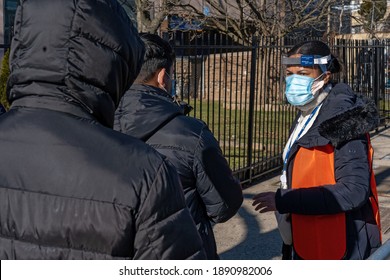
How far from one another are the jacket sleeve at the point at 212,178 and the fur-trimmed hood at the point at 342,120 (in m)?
0.48

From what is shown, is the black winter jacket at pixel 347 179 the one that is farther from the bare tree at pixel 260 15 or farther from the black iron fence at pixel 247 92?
the bare tree at pixel 260 15

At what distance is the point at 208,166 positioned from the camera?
3.19m

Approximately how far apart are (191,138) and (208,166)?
0.15 meters

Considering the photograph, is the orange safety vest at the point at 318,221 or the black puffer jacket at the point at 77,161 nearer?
the black puffer jacket at the point at 77,161

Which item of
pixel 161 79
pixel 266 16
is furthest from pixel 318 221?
pixel 266 16

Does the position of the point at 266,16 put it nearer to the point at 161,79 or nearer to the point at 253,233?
the point at 253,233

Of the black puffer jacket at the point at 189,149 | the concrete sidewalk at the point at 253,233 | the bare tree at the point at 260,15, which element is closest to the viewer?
the black puffer jacket at the point at 189,149

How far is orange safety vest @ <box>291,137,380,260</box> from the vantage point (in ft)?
11.3

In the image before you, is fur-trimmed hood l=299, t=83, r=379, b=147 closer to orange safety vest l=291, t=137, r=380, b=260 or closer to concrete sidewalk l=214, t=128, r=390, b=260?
orange safety vest l=291, t=137, r=380, b=260

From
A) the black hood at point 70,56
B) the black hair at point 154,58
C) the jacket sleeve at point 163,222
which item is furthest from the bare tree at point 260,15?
the jacket sleeve at point 163,222

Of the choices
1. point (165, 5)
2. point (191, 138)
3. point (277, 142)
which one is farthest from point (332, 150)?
point (165, 5)

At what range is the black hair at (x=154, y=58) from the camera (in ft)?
11.3

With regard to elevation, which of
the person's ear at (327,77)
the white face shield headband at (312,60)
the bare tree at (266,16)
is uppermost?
the bare tree at (266,16)
